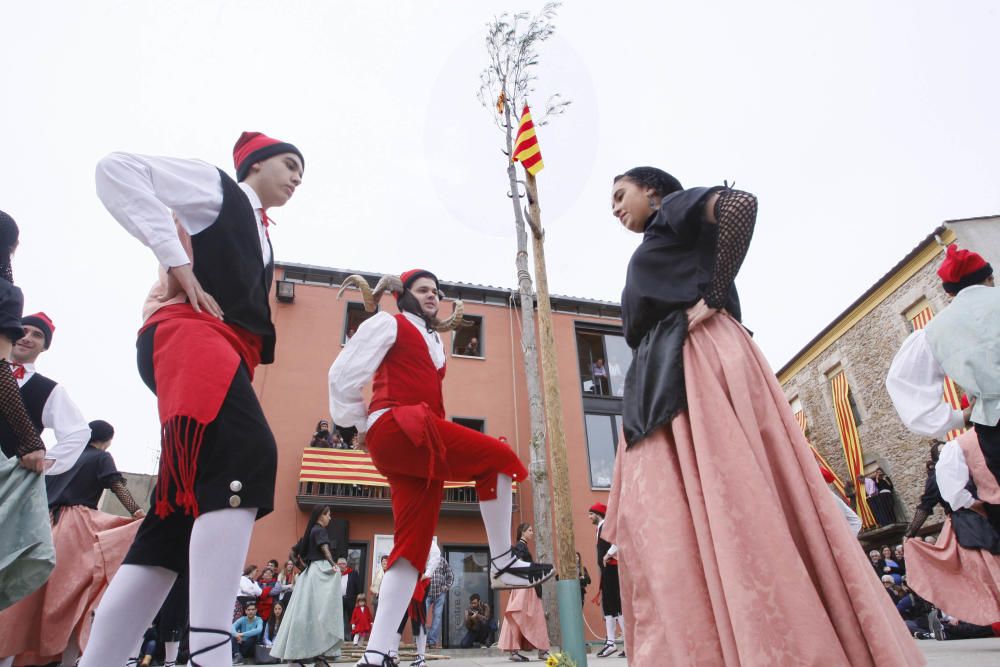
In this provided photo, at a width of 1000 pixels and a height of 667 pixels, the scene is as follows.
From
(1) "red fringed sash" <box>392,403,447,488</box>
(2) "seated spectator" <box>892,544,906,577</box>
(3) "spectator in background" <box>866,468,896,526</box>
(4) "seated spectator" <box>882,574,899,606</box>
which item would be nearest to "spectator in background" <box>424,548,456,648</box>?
(1) "red fringed sash" <box>392,403,447,488</box>

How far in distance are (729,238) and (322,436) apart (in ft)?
48.3

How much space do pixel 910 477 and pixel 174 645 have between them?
20254mm

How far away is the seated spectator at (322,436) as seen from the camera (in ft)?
50.0

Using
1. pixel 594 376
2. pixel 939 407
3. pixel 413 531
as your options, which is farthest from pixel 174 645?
pixel 594 376

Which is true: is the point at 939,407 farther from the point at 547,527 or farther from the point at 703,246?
the point at 547,527

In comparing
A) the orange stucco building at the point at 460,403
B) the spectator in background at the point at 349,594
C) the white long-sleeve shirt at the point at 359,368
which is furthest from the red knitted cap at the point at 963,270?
the orange stucco building at the point at 460,403

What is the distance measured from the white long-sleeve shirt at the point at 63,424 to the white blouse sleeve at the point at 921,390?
Answer: 4.60m

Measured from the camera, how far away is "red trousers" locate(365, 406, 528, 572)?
2738mm

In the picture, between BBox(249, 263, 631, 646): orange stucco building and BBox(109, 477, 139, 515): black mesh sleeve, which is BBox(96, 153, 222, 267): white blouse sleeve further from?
BBox(249, 263, 631, 646): orange stucco building

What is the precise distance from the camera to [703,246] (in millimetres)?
2127

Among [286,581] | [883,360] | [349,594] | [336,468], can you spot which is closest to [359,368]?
[286,581]

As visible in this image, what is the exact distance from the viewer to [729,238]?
77.0 inches

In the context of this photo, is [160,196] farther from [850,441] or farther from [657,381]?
[850,441]

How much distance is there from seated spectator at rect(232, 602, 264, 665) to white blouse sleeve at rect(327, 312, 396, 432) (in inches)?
320
